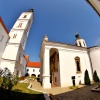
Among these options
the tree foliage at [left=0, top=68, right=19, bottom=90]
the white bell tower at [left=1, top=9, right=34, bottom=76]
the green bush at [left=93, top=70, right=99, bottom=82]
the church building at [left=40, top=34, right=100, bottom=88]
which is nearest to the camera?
the tree foliage at [left=0, top=68, right=19, bottom=90]

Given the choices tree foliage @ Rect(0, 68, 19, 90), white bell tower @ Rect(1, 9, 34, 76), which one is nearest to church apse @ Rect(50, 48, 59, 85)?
white bell tower @ Rect(1, 9, 34, 76)

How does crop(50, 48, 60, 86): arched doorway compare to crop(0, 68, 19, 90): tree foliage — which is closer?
crop(0, 68, 19, 90): tree foliage

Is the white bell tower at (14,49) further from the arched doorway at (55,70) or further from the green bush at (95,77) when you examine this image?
the green bush at (95,77)

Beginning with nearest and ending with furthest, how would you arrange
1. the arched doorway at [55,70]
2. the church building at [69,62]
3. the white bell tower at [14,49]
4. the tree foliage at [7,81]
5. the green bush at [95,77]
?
the tree foliage at [7,81], the church building at [69,62], the green bush at [95,77], the arched doorway at [55,70], the white bell tower at [14,49]

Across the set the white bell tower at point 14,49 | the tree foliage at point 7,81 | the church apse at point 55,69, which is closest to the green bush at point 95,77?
the church apse at point 55,69

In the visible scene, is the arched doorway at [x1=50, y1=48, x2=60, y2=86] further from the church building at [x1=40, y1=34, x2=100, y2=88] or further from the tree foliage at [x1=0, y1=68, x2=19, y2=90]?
the tree foliage at [x1=0, y1=68, x2=19, y2=90]

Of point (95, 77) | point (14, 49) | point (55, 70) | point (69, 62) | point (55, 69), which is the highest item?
point (14, 49)

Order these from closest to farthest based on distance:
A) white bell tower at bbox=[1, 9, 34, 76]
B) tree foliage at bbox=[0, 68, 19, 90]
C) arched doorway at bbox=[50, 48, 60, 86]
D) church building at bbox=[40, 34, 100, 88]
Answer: tree foliage at bbox=[0, 68, 19, 90], church building at bbox=[40, 34, 100, 88], arched doorway at bbox=[50, 48, 60, 86], white bell tower at bbox=[1, 9, 34, 76]

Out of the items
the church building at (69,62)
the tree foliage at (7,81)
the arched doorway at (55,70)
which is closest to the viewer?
the tree foliage at (7,81)

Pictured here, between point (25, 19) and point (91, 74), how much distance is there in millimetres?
27608

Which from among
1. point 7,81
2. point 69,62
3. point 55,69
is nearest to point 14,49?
point 55,69

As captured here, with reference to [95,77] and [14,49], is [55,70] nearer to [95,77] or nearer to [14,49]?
[95,77]

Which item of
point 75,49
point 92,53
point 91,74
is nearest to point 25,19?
point 75,49

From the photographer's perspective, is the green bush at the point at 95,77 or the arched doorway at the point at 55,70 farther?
the arched doorway at the point at 55,70
